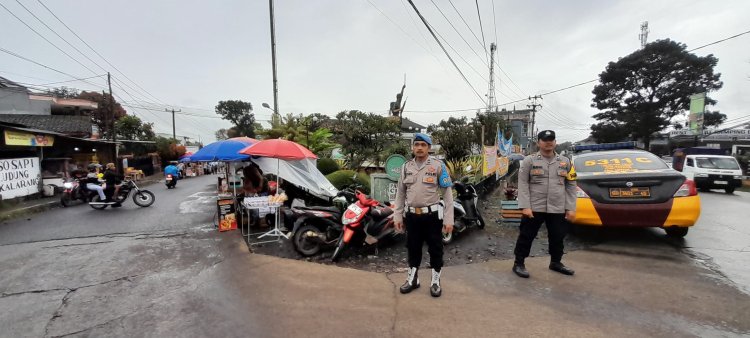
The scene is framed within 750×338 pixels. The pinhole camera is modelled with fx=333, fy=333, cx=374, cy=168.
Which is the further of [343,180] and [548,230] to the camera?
[343,180]

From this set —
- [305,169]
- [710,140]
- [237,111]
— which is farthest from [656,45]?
[237,111]

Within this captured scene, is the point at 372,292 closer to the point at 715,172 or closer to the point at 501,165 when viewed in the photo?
the point at 501,165

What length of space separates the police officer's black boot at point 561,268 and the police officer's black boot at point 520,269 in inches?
13.6

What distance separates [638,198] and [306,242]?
465 cm

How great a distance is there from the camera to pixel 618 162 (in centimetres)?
512

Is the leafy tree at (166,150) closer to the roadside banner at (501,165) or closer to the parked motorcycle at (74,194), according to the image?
the parked motorcycle at (74,194)

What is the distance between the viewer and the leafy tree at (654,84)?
31312mm

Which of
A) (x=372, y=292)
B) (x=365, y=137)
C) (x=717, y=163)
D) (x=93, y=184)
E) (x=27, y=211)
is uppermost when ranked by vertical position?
(x=365, y=137)

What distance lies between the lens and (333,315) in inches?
120

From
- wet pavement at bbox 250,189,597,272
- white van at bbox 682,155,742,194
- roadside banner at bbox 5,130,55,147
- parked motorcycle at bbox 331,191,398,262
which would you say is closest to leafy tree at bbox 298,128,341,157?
wet pavement at bbox 250,189,597,272

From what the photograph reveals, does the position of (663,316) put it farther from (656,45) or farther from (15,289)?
(656,45)

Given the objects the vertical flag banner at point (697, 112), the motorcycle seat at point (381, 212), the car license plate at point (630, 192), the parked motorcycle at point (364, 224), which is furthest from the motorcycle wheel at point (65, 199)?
the vertical flag banner at point (697, 112)

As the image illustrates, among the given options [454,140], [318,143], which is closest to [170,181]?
[318,143]

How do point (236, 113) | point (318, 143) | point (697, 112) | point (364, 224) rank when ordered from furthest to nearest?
point (236, 113) → point (697, 112) → point (318, 143) → point (364, 224)
